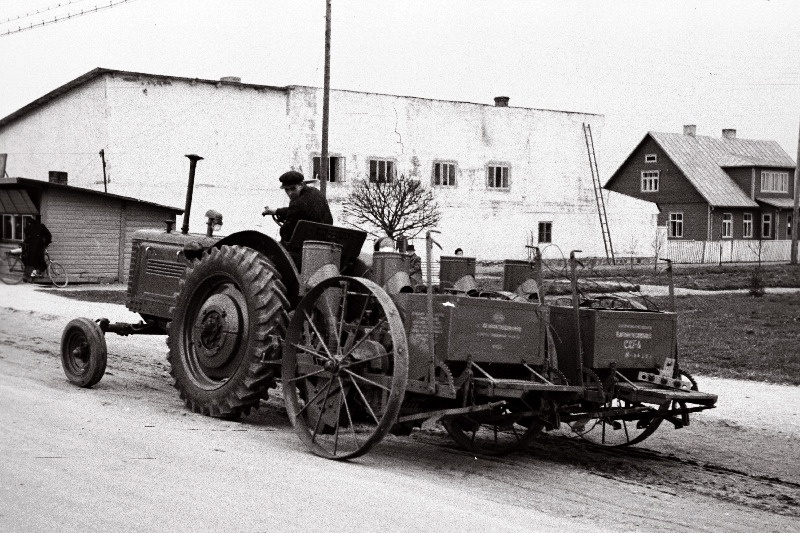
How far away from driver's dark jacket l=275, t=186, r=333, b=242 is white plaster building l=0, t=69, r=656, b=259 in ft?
98.0

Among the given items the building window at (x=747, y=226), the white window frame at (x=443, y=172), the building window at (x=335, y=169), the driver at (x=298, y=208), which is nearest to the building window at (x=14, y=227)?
the building window at (x=335, y=169)

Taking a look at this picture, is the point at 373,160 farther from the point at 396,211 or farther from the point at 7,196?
the point at 7,196

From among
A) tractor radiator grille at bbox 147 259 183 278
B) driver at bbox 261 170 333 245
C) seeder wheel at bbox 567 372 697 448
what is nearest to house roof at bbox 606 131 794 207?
tractor radiator grille at bbox 147 259 183 278

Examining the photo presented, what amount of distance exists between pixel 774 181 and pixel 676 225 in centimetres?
773

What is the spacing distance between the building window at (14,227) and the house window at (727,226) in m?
43.0

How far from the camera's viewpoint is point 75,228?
33.1 meters

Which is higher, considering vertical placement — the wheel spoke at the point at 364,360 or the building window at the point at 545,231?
the building window at the point at 545,231

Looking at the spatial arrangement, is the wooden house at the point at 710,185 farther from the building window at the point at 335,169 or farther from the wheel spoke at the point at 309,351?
the wheel spoke at the point at 309,351

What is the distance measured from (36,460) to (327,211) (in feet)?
12.6

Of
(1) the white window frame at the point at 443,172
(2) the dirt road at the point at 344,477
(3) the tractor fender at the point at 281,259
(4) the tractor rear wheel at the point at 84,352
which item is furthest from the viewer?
(1) the white window frame at the point at 443,172

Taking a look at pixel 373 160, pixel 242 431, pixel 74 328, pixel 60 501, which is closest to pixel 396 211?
pixel 373 160

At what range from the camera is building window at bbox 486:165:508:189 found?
49000mm

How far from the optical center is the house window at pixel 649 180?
64.6m

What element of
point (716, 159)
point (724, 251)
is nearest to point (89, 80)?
point (724, 251)
